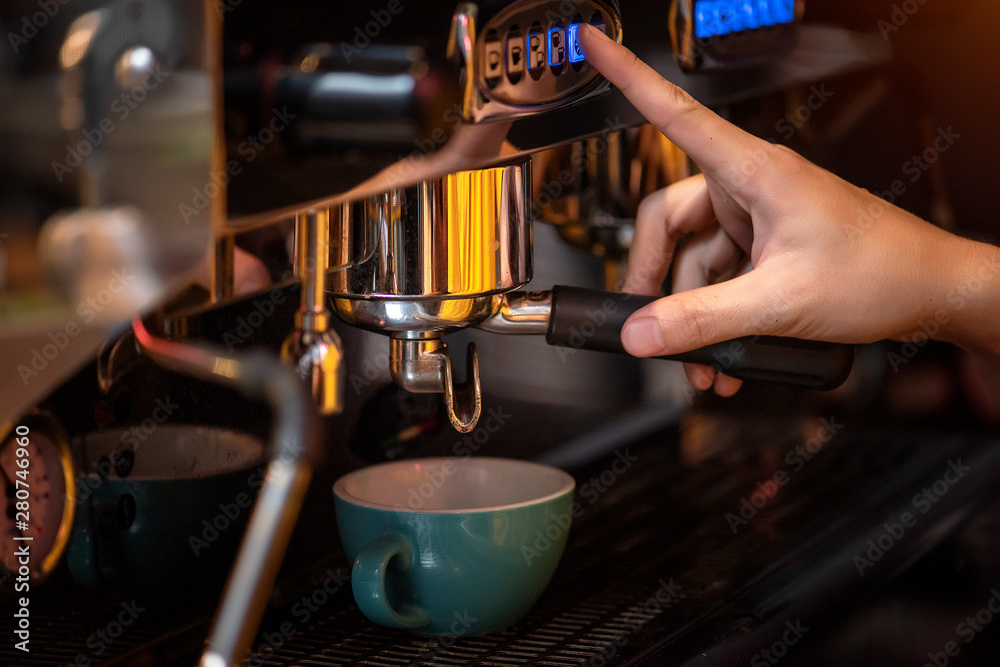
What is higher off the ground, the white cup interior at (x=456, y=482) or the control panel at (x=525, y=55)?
the control panel at (x=525, y=55)

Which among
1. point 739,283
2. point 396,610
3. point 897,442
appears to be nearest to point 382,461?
point 396,610

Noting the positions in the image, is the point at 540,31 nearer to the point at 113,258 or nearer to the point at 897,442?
the point at 113,258

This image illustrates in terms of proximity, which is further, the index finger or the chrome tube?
the index finger

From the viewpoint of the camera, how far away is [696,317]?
0.40 metres

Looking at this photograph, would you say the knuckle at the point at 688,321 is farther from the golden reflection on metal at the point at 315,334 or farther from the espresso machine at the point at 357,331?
the golden reflection on metal at the point at 315,334

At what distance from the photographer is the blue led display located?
46 cm

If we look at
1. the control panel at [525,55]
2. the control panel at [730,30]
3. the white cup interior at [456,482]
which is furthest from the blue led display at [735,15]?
the white cup interior at [456,482]

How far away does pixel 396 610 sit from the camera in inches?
16.9

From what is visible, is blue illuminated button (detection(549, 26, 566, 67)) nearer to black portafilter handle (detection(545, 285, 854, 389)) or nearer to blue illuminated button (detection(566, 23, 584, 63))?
blue illuminated button (detection(566, 23, 584, 63))

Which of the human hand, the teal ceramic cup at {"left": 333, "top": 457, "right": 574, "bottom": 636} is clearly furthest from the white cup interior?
the human hand

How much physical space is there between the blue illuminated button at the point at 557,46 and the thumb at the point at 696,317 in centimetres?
11

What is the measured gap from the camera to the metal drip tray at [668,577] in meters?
0.42

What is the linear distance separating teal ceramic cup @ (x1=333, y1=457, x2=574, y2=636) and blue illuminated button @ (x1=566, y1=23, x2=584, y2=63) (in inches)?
7.9

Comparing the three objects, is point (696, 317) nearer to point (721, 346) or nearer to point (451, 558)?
point (721, 346)
